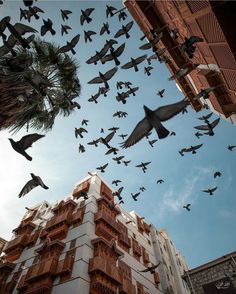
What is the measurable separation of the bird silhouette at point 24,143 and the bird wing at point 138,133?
137 inches

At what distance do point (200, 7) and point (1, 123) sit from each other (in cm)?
920

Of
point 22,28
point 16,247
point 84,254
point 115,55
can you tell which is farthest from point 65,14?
point 16,247

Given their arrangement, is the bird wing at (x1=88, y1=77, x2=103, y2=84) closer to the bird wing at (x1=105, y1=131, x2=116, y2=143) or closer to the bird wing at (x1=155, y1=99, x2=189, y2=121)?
the bird wing at (x1=105, y1=131, x2=116, y2=143)

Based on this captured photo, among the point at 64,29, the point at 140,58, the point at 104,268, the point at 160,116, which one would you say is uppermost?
the point at 64,29

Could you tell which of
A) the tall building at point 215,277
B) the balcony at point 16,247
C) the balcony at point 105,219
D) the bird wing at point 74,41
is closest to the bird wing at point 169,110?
the bird wing at point 74,41

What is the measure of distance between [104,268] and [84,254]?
6.27ft

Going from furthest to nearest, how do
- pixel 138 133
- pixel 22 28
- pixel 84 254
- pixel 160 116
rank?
pixel 84 254
pixel 22 28
pixel 138 133
pixel 160 116

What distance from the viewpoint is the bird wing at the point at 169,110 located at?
6.09 meters

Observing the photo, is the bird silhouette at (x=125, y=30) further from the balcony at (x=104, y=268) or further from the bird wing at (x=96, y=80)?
Answer: the balcony at (x=104, y=268)

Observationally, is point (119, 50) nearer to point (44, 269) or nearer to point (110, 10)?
point (110, 10)

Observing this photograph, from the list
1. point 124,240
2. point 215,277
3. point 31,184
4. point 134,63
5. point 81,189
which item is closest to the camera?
point 31,184

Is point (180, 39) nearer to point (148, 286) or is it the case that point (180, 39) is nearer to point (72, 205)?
point (72, 205)

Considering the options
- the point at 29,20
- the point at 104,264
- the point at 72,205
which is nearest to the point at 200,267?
the point at 104,264

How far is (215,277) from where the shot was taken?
66.9 feet
